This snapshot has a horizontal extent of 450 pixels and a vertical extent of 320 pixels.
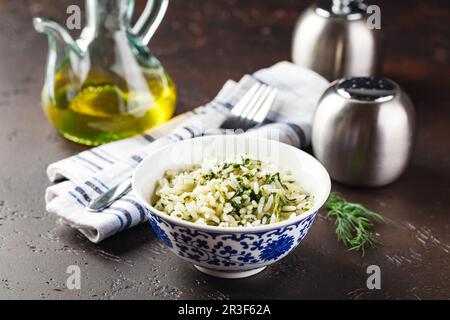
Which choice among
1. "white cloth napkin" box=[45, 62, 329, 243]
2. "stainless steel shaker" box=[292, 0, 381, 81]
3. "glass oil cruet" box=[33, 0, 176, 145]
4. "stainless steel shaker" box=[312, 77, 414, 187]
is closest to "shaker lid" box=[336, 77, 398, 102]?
"stainless steel shaker" box=[312, 77, 414, 187]

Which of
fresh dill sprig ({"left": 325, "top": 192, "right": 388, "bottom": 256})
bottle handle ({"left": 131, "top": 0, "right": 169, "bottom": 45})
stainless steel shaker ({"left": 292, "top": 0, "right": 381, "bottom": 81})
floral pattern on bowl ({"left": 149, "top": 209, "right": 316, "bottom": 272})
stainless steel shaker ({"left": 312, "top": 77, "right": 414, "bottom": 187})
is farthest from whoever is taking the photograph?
stainless steel shaker ({"left": 292, "top": 0, "right": 381, "bottom": 81})

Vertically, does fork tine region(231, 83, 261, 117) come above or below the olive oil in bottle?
below

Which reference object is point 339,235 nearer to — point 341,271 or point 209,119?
point 341,271

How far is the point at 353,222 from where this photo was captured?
130 cm

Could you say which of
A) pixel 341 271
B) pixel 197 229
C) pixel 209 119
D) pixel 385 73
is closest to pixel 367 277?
pixel 341 271

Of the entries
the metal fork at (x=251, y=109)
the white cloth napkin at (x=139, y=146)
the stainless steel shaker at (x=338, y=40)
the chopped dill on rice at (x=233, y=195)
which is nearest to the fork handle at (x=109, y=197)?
the white cloth napkin at (x=139, y=146)

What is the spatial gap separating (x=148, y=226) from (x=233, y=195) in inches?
8.8

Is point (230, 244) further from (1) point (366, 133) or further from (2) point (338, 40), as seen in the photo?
(2) point (338, 40)

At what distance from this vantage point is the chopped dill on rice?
43.4 inches

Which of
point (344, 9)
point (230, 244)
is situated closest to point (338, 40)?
point (344, 9)

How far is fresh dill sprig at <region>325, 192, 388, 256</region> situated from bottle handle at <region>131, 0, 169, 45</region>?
488 millimetres

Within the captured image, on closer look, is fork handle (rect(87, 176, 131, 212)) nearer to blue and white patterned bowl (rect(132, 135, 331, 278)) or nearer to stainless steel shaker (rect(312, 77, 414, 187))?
blue and white patterned bowl (rect(132, 135, 331, 278))
